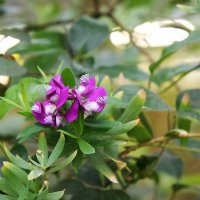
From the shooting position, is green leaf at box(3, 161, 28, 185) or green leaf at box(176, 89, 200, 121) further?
green leaf at box(176, 89, 200, 121)

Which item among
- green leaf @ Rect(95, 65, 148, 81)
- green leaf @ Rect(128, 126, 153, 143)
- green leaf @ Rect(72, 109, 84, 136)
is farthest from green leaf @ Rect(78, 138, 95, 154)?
green leaf @ Rect(95, 65, 148, 81)

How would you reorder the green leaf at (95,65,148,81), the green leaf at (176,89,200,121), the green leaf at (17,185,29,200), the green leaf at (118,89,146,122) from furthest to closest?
the green leaf at (95,65,148,81) < the green leaf at (176,89,200,121) < the green leaf at (118,89,146,122) < the green leaf at (17,185,29,200)

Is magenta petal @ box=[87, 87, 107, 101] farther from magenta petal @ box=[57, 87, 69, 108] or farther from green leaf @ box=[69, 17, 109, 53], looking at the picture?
green leaf @ box=[69, 17, 109, 53]

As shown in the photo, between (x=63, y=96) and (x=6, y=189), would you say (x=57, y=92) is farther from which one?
(x=6, y=189)

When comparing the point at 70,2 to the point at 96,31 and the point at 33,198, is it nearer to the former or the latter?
the point at 96,31

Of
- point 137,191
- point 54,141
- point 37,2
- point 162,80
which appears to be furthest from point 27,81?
point 37,2

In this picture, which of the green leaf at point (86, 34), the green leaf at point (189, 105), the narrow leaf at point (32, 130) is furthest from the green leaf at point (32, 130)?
the green leaf at point (86, 34)

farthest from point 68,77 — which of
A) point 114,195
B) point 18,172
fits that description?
point 114,195
